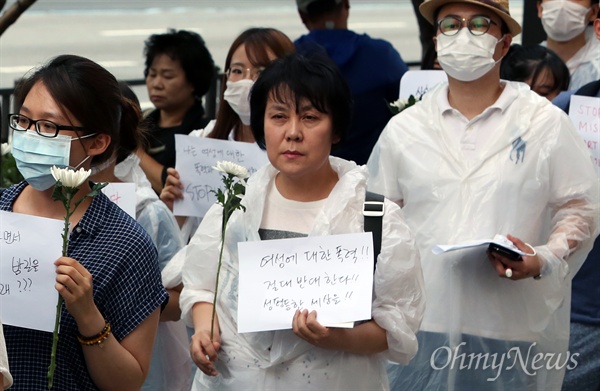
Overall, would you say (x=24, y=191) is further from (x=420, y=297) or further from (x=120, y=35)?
(x=120, y=35)

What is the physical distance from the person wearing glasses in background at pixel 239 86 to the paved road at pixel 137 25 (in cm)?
946

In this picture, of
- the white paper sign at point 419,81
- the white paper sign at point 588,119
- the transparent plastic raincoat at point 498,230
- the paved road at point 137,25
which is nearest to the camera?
the transparent plastic raincoat at point 498,230

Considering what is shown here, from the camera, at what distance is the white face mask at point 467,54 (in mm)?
5734

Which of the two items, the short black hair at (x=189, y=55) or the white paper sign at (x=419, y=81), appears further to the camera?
the short black hair at (x=189, y=55)

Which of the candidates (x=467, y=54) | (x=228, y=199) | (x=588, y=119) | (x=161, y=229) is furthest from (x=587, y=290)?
(x=228, y=199)

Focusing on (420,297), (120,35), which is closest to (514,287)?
(420,297)

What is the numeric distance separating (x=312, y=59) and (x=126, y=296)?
1153mm

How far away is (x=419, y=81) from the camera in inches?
285

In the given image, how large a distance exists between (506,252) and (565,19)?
3176mm

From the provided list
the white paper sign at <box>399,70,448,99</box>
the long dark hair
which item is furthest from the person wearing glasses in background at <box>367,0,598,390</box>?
the white paper sign at <box>399,70,448,99</box>

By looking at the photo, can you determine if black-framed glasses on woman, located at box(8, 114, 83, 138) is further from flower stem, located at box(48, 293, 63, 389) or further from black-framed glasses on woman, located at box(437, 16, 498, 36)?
black-framed glasses on woman, located at box(437, 16, 498, 36)

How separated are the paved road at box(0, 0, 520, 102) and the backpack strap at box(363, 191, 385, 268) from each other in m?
11.9

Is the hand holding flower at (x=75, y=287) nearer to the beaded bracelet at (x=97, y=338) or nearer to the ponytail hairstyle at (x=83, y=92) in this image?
the beaded bracelet at (x=97, y=338)
